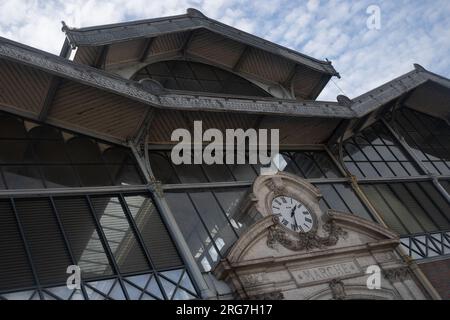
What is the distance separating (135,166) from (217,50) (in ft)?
24.2

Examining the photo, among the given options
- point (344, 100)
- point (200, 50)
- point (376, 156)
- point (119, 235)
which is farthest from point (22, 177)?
point (376, 156)

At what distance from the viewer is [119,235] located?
11766mm

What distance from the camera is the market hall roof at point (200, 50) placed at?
51.6ft

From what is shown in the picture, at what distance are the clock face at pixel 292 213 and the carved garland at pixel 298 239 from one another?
1.05 feet

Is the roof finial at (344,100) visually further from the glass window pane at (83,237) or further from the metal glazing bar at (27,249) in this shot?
the metal glazing bar at (27,249)

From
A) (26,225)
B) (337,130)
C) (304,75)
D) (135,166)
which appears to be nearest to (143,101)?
(135,166)

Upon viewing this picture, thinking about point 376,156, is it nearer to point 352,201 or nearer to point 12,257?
point 352,201

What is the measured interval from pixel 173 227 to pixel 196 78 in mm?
7709

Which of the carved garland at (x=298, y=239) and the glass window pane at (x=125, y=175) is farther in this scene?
the carved garland at (x=298, y=239)

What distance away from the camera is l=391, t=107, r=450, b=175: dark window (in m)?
19.4

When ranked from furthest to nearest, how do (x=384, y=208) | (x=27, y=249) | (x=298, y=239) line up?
(x=384, y=208), (x=298, y=239), (x=27, y=249)

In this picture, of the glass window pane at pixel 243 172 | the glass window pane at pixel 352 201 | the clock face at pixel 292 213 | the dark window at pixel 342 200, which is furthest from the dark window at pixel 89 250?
the glass window pane at pixel 352 201

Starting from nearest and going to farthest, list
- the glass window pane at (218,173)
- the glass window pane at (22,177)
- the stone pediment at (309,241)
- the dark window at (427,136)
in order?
the glass window pane at (22,177), the stone pediment at (309,241), the glass window pane at (218,173), the dark window at (427,136)
